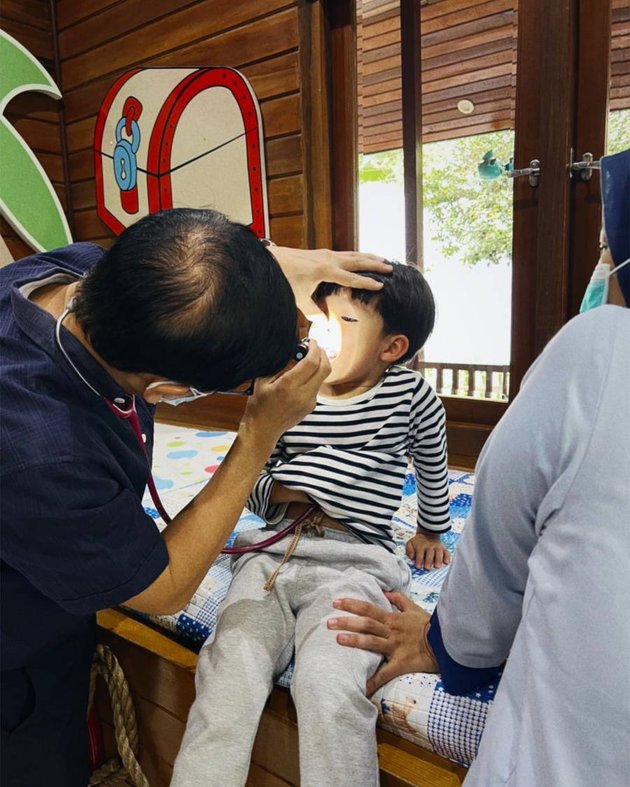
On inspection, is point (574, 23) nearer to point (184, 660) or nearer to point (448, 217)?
point (448, 217)

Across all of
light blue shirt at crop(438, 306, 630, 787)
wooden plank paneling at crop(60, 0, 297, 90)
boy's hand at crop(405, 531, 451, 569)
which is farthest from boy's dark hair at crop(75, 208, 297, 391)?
wooden plank paneling at crop(60, 0, 297, 90)

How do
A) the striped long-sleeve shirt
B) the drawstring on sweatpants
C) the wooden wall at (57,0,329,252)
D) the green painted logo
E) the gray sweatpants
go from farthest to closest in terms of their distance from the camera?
the green painted logo, the wooden wall at (57,0,329,252), the striped long-sleeve shirt, the drawstring on sweatpants, the gray sweatpants

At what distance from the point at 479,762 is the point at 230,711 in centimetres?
38

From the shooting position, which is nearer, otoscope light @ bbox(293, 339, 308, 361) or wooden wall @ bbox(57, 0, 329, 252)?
otoscope light @ bbox(293, 339, 308, 361)

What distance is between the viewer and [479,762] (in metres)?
0.68

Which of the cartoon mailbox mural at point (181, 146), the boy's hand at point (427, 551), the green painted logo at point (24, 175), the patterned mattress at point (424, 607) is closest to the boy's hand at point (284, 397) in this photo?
the patterned mattress at point (424, 607)

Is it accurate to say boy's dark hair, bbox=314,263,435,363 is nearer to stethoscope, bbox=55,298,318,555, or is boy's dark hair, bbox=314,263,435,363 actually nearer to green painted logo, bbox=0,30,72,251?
stethoscope, bbox=55,298,318,555

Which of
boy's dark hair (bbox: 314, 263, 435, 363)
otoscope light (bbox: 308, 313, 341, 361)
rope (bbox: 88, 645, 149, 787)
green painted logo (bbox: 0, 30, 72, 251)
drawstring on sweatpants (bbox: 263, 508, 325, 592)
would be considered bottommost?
rope (bbox: 88, 645, 149, 787)

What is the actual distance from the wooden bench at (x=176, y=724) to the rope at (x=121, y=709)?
0.08 feet

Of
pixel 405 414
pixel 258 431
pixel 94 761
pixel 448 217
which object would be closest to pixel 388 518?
pixel 405 414

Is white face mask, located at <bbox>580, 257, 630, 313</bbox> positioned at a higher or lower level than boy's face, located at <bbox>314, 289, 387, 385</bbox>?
higher

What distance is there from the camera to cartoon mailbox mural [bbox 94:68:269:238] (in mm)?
2590

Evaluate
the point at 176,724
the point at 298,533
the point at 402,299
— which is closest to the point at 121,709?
the point at 176,724

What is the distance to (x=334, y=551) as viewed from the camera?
115 centimetres
